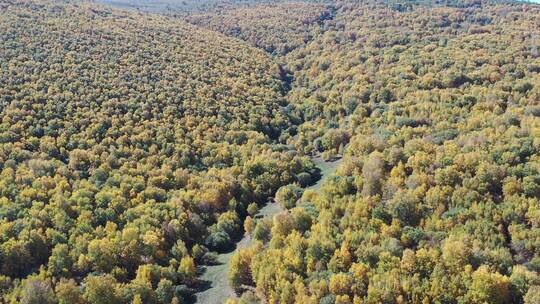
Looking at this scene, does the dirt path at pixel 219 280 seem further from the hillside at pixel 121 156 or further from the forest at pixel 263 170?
the hillside at pixel 121 156

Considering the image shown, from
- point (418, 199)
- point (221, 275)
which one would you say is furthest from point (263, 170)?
point (418, 199)

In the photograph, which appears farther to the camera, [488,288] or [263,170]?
[263,170]

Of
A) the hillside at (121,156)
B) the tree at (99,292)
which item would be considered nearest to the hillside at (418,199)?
the hillside at (121,156)

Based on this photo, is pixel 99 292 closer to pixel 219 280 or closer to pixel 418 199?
pixel 219 280

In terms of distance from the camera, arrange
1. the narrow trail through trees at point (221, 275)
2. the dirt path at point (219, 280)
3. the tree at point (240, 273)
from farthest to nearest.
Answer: the narrow trail through trees at point (221, 275), the dirt path at point (219, 280), the tree at point (240, 273)

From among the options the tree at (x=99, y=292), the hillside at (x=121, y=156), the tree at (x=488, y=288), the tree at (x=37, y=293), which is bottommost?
the tree at (x=488, y=288)

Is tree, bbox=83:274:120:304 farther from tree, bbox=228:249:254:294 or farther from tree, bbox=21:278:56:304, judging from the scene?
tree, bbox=228:249:254:294
